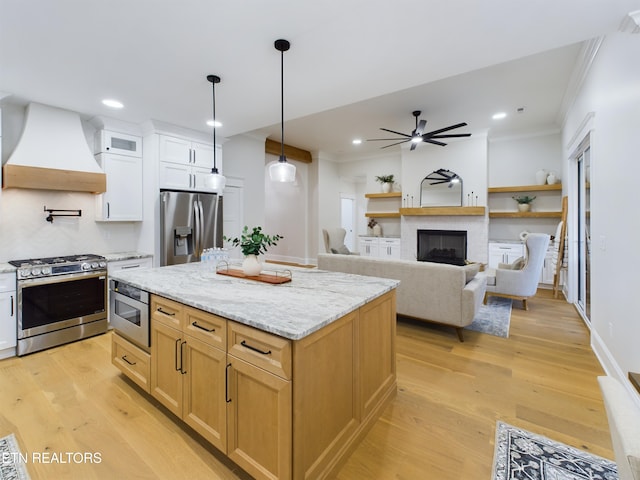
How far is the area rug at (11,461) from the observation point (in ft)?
5.26

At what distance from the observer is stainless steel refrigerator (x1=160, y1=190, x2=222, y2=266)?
13.5ft

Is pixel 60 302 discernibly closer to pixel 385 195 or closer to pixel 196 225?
pixel 196 225

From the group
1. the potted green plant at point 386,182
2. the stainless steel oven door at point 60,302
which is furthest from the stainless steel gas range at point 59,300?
→ the potted green plant at point 386,182

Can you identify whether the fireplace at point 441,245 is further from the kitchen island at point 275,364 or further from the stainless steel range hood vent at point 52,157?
the stainless steel range hood vent at point 52,157

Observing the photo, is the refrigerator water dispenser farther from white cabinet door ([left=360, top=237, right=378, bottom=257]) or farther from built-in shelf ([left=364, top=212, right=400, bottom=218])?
built-in shelf ([left=364, top=212, right=400, bottom=218])

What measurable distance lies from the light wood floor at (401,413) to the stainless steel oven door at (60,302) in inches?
11.4

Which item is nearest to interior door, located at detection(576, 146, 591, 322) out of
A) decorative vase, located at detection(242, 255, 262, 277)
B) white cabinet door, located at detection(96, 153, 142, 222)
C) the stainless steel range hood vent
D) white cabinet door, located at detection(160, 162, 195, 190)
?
decorative vase, located at detection(242, 255, 262, 277)

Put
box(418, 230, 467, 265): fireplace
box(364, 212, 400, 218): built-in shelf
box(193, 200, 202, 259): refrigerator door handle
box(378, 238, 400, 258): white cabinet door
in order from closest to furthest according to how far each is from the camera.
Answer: box(193, 200, 202, 259): refrigerator door handle → box(418, 230, 467, 265): fireplace → box(378, 238, 400, 258): white cabinet door → box(364, 212, 400, 218): built-in shelf

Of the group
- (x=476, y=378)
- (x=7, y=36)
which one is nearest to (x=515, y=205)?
(x=476, y=378)

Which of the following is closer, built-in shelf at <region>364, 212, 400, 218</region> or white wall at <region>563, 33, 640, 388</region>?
white wall at <region>563, 33, 640, 388</region>

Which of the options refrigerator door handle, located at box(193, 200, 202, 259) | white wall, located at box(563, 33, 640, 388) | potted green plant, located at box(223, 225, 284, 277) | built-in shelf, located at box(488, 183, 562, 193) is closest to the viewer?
white wall, located at box(563, 33, 640, 388)

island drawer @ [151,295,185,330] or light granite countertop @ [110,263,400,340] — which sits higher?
light granite countertop @ [110,263,400,340]

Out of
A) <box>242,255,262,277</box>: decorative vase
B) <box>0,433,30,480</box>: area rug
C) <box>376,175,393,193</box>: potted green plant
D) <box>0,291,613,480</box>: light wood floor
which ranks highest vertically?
<box>376,175,393,193</box>: potted green plant

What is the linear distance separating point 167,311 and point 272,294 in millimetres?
719
